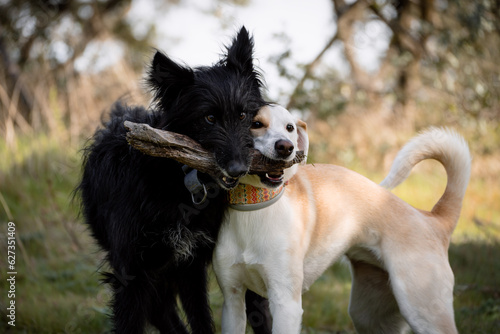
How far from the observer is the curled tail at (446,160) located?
323 cm

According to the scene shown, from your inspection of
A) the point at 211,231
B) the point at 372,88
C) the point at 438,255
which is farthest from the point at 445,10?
the point at 211,231

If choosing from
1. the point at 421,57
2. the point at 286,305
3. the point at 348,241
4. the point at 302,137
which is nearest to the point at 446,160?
the point at 348,241

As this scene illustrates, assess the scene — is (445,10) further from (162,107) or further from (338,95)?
(162,107)

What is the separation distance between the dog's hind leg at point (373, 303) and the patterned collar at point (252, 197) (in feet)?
3.21

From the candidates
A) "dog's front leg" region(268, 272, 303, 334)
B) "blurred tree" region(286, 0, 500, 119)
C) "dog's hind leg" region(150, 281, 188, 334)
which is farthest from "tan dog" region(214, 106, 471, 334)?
"blurred tree" region(286, 0, 500, 119)

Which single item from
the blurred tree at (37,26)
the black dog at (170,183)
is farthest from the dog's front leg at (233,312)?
the blurred tree at (37,26)

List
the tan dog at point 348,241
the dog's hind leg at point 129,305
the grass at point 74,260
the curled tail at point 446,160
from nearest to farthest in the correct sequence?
→ the tan dog at point 348,241 < the dog's hind leg at point 129,305 < the curled tail at point 446,160 < the grass at point 74,260

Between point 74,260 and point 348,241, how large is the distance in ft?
11.2

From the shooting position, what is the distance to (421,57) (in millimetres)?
9164

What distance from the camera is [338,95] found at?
27.3 ft

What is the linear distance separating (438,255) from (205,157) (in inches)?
61.7

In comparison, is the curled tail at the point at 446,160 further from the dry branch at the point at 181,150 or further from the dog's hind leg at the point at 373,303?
the dry branch at the point at 181,150

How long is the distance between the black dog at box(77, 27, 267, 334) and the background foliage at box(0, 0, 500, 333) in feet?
4.11

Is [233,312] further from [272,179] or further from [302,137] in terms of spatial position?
[302,137]
